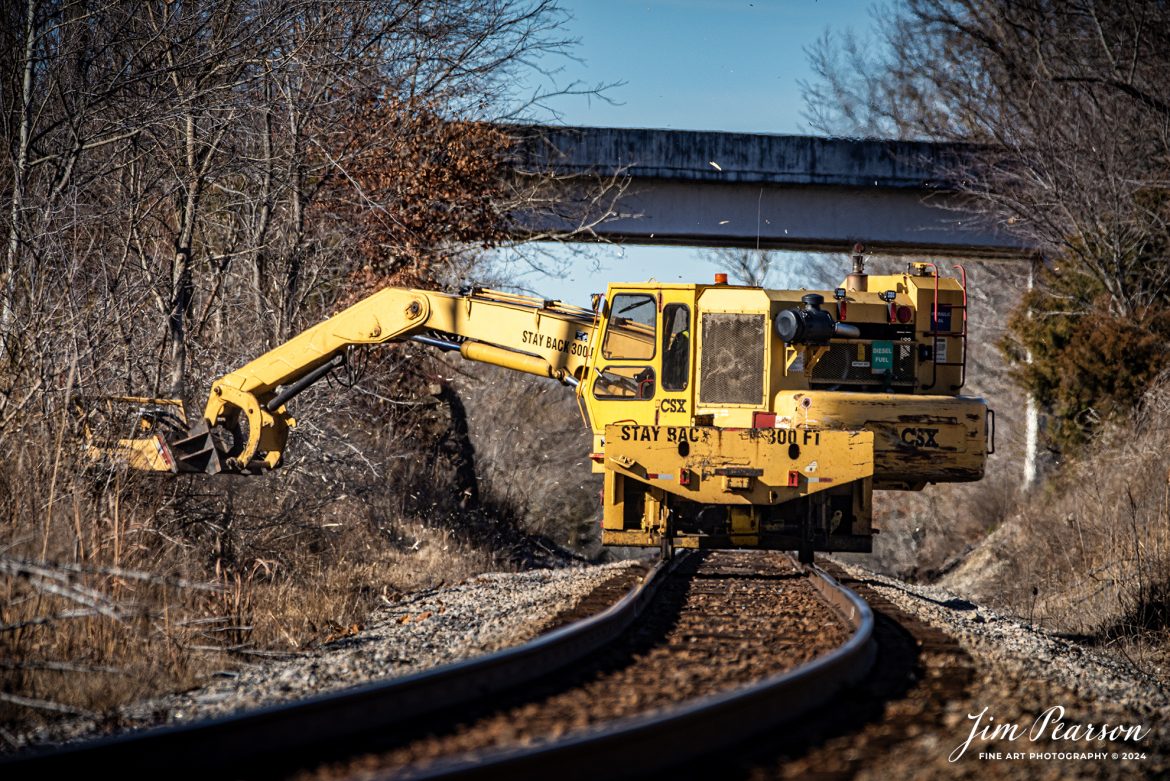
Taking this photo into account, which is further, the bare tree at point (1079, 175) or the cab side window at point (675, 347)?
the bare tree at point (1079, 175)

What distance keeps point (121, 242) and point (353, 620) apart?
6.23m

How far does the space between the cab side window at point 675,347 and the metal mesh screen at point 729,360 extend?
20 cm

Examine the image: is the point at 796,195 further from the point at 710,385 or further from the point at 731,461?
the point at 731,461

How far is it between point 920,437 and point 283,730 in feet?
30.2

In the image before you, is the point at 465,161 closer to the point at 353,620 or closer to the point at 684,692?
the point at 353,620

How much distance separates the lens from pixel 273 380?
1479cm

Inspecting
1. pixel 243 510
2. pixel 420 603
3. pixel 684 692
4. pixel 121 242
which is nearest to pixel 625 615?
pixel 684 692

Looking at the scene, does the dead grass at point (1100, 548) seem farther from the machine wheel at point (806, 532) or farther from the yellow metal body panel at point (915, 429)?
the machine wheel at point (806, 532)

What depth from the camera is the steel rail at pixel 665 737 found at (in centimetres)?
494

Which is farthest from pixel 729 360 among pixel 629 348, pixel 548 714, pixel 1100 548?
pixel 548 714

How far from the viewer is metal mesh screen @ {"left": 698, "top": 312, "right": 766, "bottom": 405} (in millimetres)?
14492

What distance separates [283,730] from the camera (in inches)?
227

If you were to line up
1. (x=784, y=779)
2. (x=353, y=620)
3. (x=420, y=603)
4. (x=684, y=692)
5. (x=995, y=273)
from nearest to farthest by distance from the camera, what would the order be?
(x=784, y=779) → (x=684, y=692) → (x=353, y=620) → (x=420, y=603) → (x=995, y=273)

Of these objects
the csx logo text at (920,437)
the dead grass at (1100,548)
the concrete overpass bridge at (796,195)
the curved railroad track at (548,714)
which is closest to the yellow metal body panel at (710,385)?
the csx logo text at (920,437)
